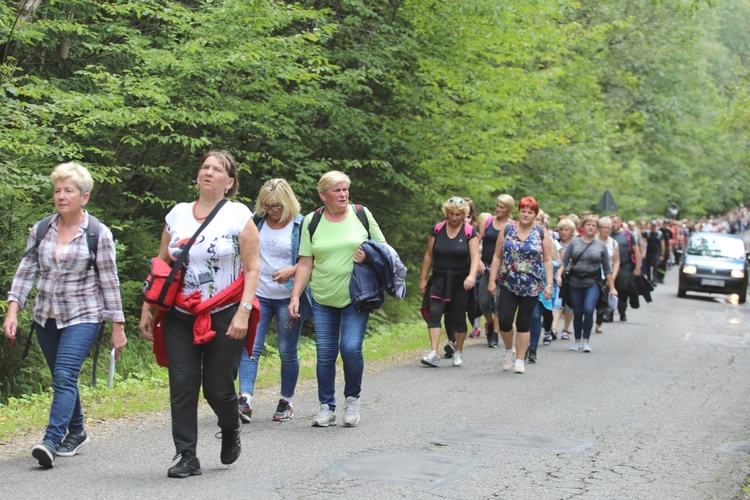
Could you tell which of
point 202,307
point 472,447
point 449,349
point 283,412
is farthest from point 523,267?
point 202,307

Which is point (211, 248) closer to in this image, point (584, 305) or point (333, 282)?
point (333, 282)

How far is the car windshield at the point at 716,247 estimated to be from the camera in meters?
30.4

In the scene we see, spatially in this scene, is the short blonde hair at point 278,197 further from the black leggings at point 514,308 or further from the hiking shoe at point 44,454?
the black leggings at point 514,308

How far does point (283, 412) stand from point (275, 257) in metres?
1.26

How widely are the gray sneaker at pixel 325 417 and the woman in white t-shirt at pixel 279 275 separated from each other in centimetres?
37

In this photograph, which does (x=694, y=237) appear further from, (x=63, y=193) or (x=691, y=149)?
(x=63, y=193)

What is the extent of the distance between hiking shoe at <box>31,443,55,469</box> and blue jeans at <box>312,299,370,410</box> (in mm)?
2392

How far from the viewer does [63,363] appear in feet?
20.5

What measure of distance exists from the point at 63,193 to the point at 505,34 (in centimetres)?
1345

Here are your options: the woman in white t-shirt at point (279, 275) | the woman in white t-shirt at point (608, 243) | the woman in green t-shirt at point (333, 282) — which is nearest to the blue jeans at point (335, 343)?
the woman in green t-shirt at point (333, 282)

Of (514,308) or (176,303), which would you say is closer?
(176,303)

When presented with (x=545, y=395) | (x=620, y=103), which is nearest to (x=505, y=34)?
(x=545, y=395)

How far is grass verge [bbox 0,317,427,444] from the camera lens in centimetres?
772

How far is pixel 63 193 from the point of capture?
618cm
